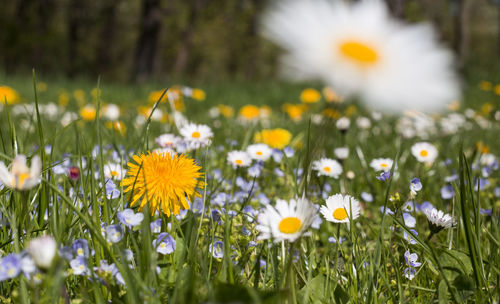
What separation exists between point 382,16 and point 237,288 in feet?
1.65

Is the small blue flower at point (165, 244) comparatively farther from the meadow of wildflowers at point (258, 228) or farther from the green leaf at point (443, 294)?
the green leaf at point (443, 294)

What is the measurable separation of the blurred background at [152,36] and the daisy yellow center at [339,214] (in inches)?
138

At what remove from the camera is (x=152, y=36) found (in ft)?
31.4

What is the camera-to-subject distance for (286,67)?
0.56 m

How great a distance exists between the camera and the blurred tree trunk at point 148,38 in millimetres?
9492

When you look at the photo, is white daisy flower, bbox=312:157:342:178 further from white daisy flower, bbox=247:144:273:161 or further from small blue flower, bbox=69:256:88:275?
small blue flower, bbox=69:256:88:275

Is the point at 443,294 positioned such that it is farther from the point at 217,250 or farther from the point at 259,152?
the point at 259,152

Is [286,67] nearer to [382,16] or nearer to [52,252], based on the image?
[382,16]

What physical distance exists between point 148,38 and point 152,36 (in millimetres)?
108

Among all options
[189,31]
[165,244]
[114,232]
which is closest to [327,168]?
[165,244]

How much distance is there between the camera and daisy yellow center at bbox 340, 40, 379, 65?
0.59 meters

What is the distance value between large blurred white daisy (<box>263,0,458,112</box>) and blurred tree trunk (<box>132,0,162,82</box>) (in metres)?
9.30

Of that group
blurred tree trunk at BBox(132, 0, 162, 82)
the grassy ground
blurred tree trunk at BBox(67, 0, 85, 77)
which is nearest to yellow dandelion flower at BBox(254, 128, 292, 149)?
the grassy ground

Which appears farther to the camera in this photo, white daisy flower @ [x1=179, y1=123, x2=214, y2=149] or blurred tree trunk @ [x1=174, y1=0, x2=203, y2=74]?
blurred tree trunk @ [x1=174, y1=0, x2=203, y2=74]
